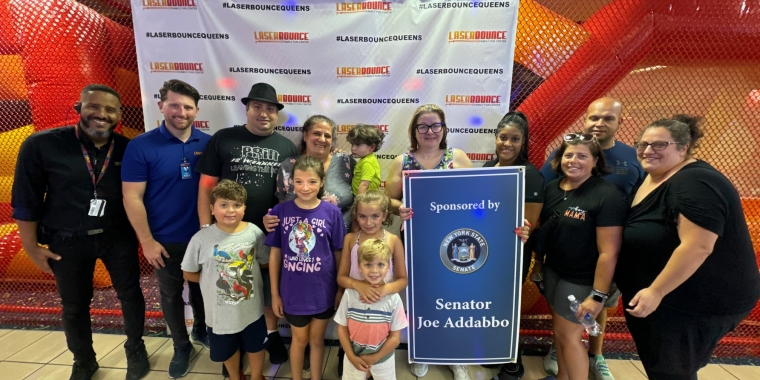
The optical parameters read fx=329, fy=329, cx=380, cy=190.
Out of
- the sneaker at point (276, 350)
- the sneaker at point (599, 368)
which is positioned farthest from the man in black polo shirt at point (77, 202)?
the sneaker at point (599, 368)

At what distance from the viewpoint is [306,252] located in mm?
2059

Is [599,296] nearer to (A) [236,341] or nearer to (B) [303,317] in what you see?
(B) [303,317]

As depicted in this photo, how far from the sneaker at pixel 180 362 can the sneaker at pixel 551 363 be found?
286 centimetres

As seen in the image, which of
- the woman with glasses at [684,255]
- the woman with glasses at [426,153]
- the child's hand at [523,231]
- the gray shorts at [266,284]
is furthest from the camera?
the gray shorts at [266,284]

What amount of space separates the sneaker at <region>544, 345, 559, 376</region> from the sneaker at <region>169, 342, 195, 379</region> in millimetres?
2855

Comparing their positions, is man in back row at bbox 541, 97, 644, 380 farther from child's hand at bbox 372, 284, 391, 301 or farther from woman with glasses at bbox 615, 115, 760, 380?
child's hand at bbox 372, 284, 391, 301

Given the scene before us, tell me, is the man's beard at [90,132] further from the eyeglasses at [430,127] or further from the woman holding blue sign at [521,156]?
the woman holding blue sign at [521,156]

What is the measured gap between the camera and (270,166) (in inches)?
93.8

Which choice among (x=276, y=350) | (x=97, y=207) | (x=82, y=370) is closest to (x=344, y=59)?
(x=97, y=207)

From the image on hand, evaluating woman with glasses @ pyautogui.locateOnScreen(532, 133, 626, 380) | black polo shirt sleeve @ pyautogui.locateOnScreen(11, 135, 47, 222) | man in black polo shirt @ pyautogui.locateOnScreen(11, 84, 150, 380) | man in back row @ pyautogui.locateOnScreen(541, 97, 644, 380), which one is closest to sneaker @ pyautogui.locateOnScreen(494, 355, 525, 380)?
woman with glasses @ pyautogui.locateOnScreen(532, 133, 626, 380)

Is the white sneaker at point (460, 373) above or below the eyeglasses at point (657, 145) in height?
below

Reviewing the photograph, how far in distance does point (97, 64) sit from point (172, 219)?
1.87 metres

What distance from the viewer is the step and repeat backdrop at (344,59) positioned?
271cm

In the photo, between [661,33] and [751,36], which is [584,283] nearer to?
[661,33]
